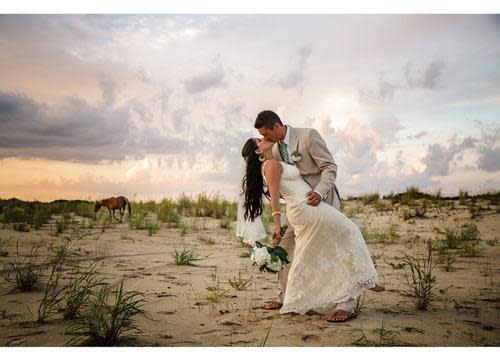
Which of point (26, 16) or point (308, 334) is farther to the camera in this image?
point (26, 16)

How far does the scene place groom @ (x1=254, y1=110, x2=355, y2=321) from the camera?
4.04 metres

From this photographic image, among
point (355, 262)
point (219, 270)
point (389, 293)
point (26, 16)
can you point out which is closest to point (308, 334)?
point (355, 262)

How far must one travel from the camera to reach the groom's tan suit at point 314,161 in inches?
160

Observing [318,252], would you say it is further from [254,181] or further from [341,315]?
[254,181]

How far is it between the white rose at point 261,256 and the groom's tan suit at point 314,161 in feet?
A: 2.29

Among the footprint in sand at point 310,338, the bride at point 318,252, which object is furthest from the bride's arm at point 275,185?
the footprint in sand at point 310,338

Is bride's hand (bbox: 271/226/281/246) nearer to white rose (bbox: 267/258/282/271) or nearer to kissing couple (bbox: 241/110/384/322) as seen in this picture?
kissing couple (bbox: 241/110/384/322)

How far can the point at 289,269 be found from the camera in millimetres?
4402

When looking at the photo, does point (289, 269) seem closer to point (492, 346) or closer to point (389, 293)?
point (389, 293)

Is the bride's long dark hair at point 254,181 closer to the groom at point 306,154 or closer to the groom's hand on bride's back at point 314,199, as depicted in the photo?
the groom at point 306,154

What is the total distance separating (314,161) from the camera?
13.9ft

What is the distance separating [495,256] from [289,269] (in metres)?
4.36

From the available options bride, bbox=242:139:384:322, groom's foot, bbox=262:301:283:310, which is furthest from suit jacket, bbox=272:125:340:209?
groom's foot, bbox=262:301:283:310

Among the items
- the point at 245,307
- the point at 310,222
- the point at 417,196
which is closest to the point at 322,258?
the point at 310,222
